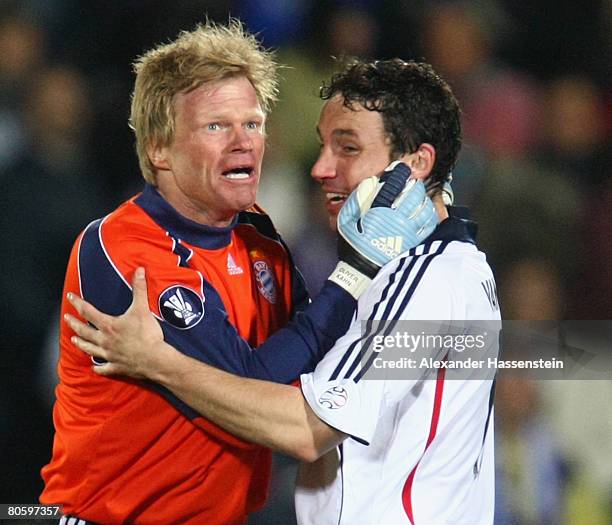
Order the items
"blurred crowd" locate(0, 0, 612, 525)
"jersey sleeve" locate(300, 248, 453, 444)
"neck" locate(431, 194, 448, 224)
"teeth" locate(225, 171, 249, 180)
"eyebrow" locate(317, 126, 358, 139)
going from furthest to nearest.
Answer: "blurred crowd" locate(0, 0, 612, 525) < "teeth" locate(225, 171, 249, 180) < "eyebrow" locate(317, 126, 358, 139) < "neck" locate(431, 194, 448, 224) < "jersey sleeve" locate(300, 248, 453, 444)

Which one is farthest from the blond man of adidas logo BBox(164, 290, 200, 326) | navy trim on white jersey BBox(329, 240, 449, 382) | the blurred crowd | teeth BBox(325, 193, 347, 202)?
the blurred crowd

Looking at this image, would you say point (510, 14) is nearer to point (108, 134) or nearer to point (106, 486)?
point (108, 134)

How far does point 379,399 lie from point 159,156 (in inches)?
39.9

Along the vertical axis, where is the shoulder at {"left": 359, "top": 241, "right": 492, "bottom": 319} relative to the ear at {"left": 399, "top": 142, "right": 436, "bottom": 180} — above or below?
below

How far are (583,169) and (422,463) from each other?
291 centimetres

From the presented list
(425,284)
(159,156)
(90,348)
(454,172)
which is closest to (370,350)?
(425,284)

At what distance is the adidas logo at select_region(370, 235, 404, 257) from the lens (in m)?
2.56

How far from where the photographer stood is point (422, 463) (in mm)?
2586

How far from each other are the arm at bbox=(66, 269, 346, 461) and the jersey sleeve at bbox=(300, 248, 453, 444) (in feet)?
0.20

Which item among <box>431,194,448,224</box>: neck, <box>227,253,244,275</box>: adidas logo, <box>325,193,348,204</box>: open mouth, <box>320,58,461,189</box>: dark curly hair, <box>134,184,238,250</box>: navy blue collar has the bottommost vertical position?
<box>227,253,244,275</box>: adidas logo

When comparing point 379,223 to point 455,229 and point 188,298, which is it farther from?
point 188,298

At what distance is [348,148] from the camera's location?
9.32ft

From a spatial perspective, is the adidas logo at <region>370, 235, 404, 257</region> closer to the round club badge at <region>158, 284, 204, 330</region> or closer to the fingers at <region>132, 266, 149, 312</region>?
the round club badge at <region>158, 284, 204, 330</region>


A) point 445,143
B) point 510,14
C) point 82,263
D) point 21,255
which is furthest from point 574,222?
point 82,263
